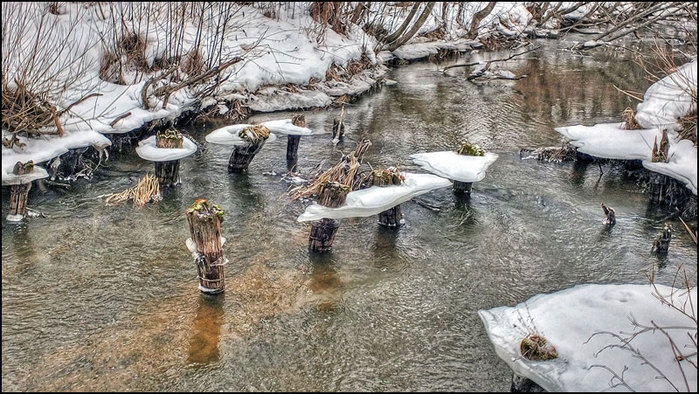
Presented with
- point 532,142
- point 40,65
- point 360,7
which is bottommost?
point 532,142

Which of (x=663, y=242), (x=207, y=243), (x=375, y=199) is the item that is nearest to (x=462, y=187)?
(x=375, y=199)

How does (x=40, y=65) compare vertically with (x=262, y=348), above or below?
above

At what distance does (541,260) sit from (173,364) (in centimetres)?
466

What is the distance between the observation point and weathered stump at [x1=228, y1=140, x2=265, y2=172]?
35.0 ft

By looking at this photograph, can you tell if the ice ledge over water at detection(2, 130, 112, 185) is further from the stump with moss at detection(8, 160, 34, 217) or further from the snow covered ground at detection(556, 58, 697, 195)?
the snow covered ground at detection(556, 58, 697, 195)

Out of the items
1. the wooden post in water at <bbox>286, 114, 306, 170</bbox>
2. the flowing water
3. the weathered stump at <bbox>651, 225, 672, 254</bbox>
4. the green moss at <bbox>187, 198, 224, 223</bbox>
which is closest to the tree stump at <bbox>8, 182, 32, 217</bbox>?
the flowing water

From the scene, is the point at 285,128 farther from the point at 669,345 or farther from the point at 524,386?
the point at 669,345

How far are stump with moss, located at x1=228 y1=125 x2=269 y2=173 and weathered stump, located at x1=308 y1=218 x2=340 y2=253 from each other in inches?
107

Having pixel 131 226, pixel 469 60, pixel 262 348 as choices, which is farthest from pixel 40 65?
pixel 469 60

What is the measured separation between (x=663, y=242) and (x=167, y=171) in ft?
22.7

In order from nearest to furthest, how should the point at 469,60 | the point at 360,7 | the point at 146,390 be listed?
the point at 146,390 < the point at 360,7 < the point at 469,60

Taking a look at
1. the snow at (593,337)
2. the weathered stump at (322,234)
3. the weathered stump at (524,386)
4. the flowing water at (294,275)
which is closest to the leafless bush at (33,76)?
the flowing water at (294,275)

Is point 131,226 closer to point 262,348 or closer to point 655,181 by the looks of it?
point 262,348

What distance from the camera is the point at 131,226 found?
8.92 meters
